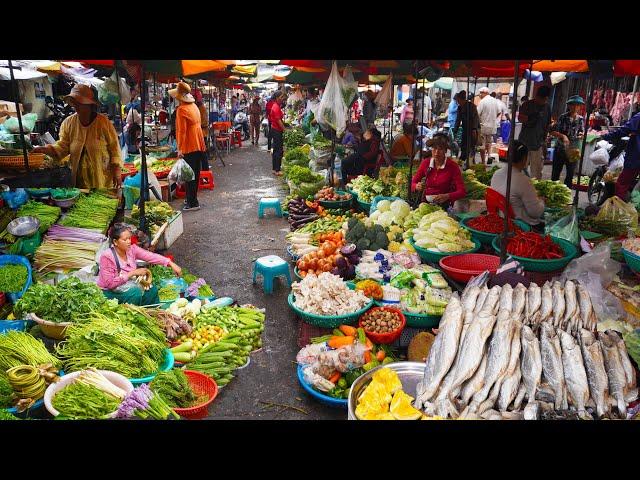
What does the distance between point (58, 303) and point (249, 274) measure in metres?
3.04

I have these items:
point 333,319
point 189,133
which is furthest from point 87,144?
point 333,319

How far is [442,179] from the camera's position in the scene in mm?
7129

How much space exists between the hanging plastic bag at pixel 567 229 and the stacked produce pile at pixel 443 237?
900 millimetres

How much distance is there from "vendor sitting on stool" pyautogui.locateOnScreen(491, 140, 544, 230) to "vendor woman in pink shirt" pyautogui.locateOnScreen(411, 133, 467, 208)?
1.03 metres

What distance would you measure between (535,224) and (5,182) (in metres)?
7.29

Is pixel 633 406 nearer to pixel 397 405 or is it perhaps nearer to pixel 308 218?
pixel 397 405

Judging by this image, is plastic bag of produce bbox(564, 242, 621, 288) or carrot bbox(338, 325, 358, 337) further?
carrot bbox(338, 325, 358, 337)

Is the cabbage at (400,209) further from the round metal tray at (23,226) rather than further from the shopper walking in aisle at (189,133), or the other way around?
the shopper walking in aisle at (189,133)

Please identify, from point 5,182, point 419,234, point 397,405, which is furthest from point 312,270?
point 5,182

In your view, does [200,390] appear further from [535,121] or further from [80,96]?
[535,121]

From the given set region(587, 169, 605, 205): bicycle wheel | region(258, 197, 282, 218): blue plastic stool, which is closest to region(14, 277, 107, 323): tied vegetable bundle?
region(258, 197, 282, 218): blue plastic stool

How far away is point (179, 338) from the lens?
4531mm

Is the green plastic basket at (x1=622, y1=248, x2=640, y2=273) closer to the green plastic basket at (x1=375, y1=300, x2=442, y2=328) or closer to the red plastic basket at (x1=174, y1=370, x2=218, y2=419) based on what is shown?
the green plastic basket at (x1=375, y1=300, x2=442, y2=328)

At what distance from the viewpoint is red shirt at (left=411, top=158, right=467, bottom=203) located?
22.9 feet
